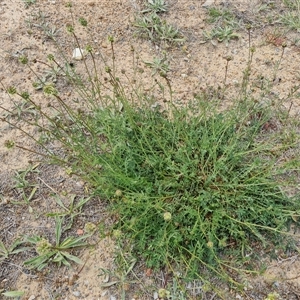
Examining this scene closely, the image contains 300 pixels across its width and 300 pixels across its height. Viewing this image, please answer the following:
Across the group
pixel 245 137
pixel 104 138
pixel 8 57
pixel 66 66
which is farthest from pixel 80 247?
pixel 8 57

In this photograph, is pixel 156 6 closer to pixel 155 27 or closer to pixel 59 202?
pixel 155 27

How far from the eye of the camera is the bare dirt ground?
2.35m

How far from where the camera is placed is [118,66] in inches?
132

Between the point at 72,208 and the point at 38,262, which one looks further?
the point at 72,208

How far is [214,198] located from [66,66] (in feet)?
5.45

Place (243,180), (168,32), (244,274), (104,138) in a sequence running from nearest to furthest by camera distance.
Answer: (244,274) < (243,180) < (104,138) < (168,32)

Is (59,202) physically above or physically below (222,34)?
below

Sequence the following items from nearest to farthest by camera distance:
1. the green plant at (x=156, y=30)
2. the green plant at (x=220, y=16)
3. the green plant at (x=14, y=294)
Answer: the green plant at (x=14, y=294) < the green plant at (x=156, y=30) < the green plant at (x=220, y=16)

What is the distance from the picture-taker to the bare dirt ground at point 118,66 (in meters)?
2.35

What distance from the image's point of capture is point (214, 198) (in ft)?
7.89

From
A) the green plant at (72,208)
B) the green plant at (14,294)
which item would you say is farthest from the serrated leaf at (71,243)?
the green plant at (14,294)

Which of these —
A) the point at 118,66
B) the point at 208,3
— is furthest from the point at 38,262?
the point at 208,3

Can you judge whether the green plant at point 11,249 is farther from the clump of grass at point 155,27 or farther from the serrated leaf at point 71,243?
the clump of grass at point 155,27

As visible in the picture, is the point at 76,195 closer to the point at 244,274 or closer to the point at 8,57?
the point at 244,274
